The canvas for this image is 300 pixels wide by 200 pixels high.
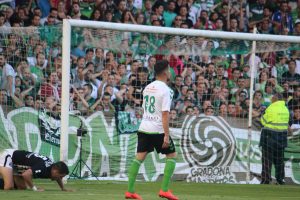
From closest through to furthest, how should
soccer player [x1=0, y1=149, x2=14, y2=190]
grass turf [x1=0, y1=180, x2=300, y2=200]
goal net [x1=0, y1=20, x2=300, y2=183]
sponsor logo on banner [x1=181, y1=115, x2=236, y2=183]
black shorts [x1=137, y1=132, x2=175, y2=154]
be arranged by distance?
black shorts [x1=137, y1=132, x2=175, y2=154] → grass turf [x1=0, y1=180, x2=300, y2=200] → soccer player [x1=0, y1=149, x2=14, y2=190] → goal net [x1=0, y1=20, x2=300, y2=183] → sponsor logo on banner [x1=181, y1=115, x2=236, y2=183]

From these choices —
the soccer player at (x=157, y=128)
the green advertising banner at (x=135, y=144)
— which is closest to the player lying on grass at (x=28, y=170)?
the soccer player at (x=157, y=128)

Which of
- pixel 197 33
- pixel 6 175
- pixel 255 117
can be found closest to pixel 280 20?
pixel 255 117

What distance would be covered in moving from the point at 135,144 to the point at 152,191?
10.7 feet

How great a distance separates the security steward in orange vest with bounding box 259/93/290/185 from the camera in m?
18.6

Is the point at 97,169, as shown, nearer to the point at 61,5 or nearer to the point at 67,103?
the point at 67,103

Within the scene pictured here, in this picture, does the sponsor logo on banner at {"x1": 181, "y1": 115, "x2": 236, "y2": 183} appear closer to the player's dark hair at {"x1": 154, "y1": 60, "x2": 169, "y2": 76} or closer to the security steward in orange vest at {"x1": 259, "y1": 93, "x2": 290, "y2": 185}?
the security steward in orange vest at {"x1": 259, "y1": 93, "x2": 290, "y2": 185}

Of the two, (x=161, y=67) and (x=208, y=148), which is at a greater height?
(x=161, y=67)

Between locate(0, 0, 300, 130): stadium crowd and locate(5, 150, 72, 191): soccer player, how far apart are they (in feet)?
9.47

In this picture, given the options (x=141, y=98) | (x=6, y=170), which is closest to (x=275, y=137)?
(x=141, y=98)

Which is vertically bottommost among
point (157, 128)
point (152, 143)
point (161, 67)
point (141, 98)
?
point (152, 143)

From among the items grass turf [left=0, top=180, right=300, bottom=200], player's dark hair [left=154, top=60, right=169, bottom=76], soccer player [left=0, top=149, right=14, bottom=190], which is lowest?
grass turf [left=0, top=180, right=300, bottom=200]

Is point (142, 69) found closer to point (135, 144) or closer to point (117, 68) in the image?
point (117, 68)

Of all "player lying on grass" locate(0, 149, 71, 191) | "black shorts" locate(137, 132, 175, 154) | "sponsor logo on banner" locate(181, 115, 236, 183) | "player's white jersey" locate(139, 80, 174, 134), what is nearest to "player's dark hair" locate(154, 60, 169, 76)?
"player's white jersey" locate(139, 80, 174, 134)

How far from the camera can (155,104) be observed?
12.2m
